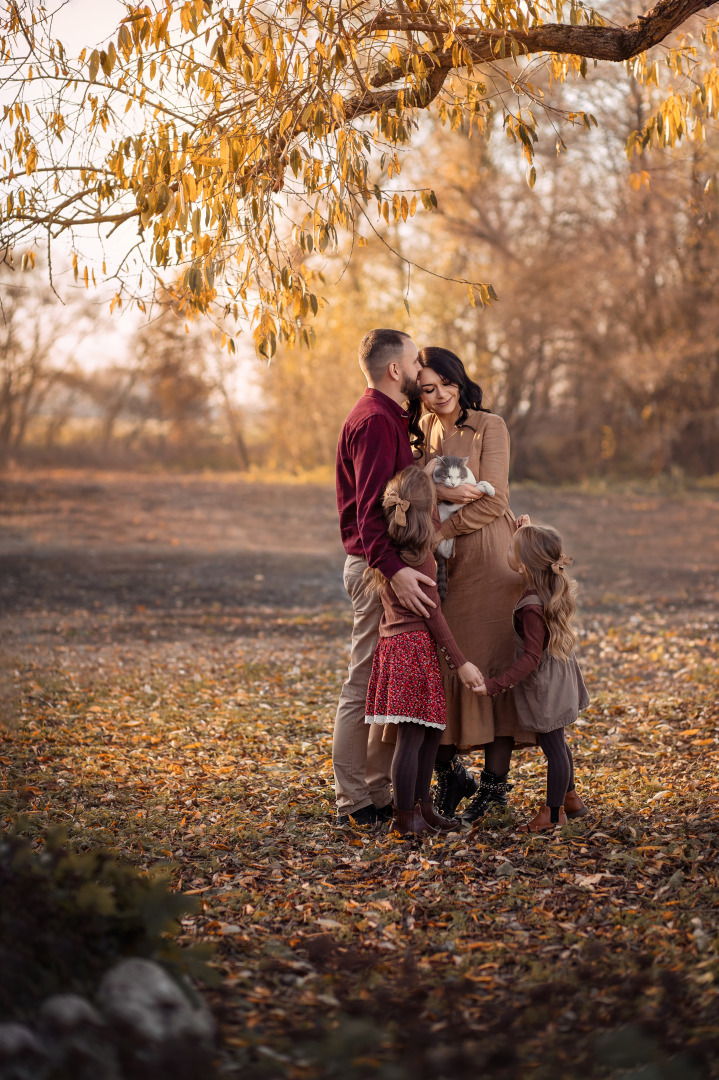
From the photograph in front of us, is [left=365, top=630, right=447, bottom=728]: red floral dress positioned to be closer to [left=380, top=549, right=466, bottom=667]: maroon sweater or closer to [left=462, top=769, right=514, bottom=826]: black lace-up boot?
[left=380, top=549, right=466, bottom=667]: maroon sweater

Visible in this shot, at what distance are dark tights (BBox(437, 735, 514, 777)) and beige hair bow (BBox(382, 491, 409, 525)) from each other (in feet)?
3.62

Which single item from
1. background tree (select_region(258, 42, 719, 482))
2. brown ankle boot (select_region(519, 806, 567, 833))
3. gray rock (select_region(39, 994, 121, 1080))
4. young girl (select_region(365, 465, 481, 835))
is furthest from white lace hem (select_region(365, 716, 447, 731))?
background tree (select_region(258, 42, 719, 482))

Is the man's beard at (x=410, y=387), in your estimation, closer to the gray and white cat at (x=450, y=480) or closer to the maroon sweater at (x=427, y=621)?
the gray and white cat at (x=450, y=480)

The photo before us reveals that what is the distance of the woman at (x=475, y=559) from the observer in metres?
4.16

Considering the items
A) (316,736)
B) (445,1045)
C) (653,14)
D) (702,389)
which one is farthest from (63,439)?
(445,1045)

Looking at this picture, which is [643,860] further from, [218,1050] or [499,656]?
[218,1050]

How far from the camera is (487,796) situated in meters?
4.37

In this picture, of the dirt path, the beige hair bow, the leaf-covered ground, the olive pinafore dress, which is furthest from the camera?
the dirt path

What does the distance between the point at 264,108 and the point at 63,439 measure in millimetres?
24616

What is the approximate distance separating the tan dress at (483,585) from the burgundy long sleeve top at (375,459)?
13.5 inches

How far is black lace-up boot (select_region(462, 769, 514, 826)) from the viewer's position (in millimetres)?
4344

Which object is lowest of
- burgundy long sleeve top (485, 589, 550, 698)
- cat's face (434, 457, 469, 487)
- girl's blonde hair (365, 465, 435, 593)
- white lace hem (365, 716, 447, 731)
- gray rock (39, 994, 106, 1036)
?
gray rock (39, 994, 106, 1036)

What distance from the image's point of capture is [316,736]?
619 cm

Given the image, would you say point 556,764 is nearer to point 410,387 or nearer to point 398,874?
point 398,874
